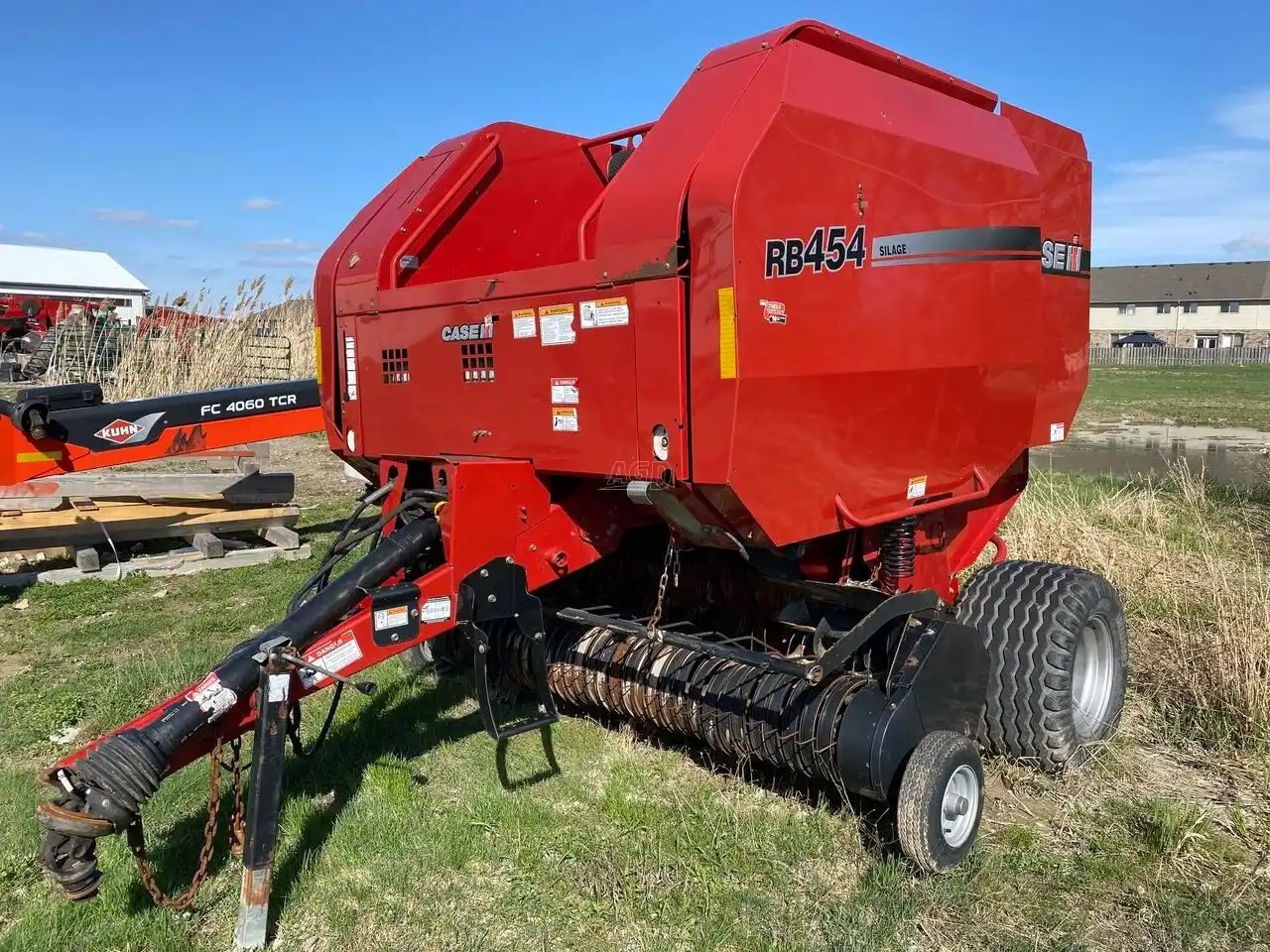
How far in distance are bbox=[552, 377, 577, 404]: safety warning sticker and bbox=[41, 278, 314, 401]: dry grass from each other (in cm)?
1119

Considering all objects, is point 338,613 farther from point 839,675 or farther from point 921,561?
point 921,561

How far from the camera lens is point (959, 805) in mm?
3295

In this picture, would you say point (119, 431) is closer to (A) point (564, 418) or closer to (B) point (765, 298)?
(A) point (564, 418)

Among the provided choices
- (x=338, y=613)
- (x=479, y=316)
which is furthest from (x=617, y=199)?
(x=338, y=613)

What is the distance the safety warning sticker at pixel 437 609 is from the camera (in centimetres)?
324

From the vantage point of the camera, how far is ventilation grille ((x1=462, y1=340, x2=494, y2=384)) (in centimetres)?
375

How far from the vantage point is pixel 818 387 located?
3088 mm

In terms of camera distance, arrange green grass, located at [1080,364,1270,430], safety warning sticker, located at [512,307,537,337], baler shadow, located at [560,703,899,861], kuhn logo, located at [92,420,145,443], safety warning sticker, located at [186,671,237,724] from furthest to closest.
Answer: green grass, located at [1080,364,1270,430], kuhn logo, located at [92,420,145,443], safety warning sticker, located at [512,307,537,337], baler shadow, located at [560,703,899,861], safety warning sticker, located at [186,671,237,724]

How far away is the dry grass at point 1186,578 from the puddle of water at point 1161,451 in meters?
2.08

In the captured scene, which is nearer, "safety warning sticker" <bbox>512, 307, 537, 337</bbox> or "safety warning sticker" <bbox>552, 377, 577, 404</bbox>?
"safety warning sticker" <bbox>552, 377, 577, 404</bbox>

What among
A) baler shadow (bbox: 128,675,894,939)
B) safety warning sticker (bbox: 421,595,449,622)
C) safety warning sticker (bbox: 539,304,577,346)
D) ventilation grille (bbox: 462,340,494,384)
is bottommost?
baler shadow (bbox: 128,675,894,939)

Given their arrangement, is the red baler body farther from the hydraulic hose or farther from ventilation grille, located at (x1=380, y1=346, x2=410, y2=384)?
the hydraulic hose

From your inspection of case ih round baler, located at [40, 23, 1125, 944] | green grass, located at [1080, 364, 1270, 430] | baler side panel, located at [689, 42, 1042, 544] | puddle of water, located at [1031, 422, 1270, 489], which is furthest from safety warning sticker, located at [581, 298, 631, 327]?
green grass, located at [1080, 364, 1270, 430]

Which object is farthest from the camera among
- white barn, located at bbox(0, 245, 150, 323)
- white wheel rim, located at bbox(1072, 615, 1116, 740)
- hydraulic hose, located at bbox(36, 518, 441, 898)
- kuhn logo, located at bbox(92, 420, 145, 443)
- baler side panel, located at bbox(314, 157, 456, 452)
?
white barn, located at bbox(0, 245, 150, 323)
